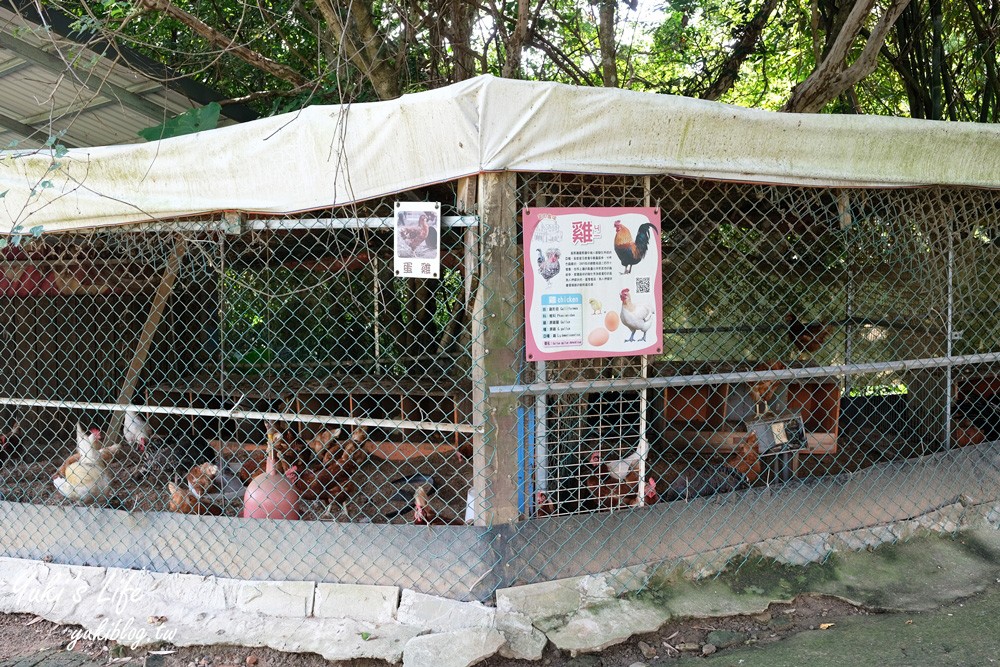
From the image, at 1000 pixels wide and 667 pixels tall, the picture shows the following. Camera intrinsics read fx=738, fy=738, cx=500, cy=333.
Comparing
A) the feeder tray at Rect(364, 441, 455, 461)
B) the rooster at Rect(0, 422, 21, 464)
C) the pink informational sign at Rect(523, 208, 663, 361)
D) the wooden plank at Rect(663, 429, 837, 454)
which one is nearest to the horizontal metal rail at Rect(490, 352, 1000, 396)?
the pink informational sign at Rect(523, 208, 663, 361)

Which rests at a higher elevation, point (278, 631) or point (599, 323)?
point (599, 323)

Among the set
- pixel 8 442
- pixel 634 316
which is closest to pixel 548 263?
pixel 634 316

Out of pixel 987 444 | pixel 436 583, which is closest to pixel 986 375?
pixel 987 444

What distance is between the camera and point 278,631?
10.1ft

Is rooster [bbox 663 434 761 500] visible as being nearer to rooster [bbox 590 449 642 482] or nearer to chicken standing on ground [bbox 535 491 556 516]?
rooster [bbox 590 449 642 482]

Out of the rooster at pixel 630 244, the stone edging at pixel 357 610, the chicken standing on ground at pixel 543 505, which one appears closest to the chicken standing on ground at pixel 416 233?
the rooster at pixel 630 244

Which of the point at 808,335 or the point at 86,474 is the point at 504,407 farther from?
the point at 808,335

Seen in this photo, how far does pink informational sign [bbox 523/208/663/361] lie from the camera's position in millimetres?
2928

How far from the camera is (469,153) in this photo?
279cm

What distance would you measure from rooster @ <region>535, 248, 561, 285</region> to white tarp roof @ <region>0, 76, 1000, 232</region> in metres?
0.32

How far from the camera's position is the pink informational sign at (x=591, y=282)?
293cm

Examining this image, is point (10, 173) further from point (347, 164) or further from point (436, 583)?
point (436, 583)

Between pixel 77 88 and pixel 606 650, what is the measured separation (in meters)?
5.04

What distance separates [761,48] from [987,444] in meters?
3.94
